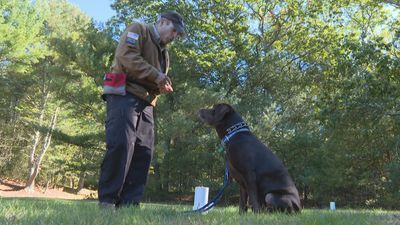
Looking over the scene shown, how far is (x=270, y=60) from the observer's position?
23.1 m

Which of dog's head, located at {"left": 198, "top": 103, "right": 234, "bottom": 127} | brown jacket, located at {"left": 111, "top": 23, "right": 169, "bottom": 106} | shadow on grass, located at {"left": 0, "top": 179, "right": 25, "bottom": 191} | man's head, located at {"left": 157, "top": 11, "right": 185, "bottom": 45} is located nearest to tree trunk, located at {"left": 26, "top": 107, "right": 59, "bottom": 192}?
shadow on grass, located at {"left": 0, "top": 179, "right": 25, "bottom": 191}

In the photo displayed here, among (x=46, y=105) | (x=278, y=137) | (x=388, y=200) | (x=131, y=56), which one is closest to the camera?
(x=131, y=56)

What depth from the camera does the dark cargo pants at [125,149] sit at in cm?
423

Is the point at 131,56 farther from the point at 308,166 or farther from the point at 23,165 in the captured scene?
the point at 23,165

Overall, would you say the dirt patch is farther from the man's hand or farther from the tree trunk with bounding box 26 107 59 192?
the man's hand

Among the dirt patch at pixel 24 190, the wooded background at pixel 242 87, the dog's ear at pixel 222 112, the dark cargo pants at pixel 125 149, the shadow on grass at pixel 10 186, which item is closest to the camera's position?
the dark cargo pants at pixel 125 149

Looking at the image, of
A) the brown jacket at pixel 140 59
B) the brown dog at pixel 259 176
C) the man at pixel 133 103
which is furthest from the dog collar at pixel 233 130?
the brown jacket at pixel 140 59

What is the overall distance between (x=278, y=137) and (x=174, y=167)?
226 inches

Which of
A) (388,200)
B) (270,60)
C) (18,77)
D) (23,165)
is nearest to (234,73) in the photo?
(270,60)

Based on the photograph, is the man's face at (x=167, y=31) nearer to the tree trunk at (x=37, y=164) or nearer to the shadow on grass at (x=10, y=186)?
the tree trunk at (x=37, y=164)

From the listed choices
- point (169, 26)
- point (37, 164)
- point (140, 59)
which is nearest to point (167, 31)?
point (169, 26)

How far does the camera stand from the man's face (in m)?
4.55

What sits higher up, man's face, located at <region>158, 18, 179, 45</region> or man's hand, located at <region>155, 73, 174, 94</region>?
man's face, located at <region>158, 18, 179, 45</region>

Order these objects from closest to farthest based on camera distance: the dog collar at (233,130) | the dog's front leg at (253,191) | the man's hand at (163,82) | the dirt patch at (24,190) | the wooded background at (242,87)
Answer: the man's hand at (163,82), the dog's front leg at (253,191), the dog collar at (233,130), the wooded background at (242,87), the dirt patch at (24,190)
